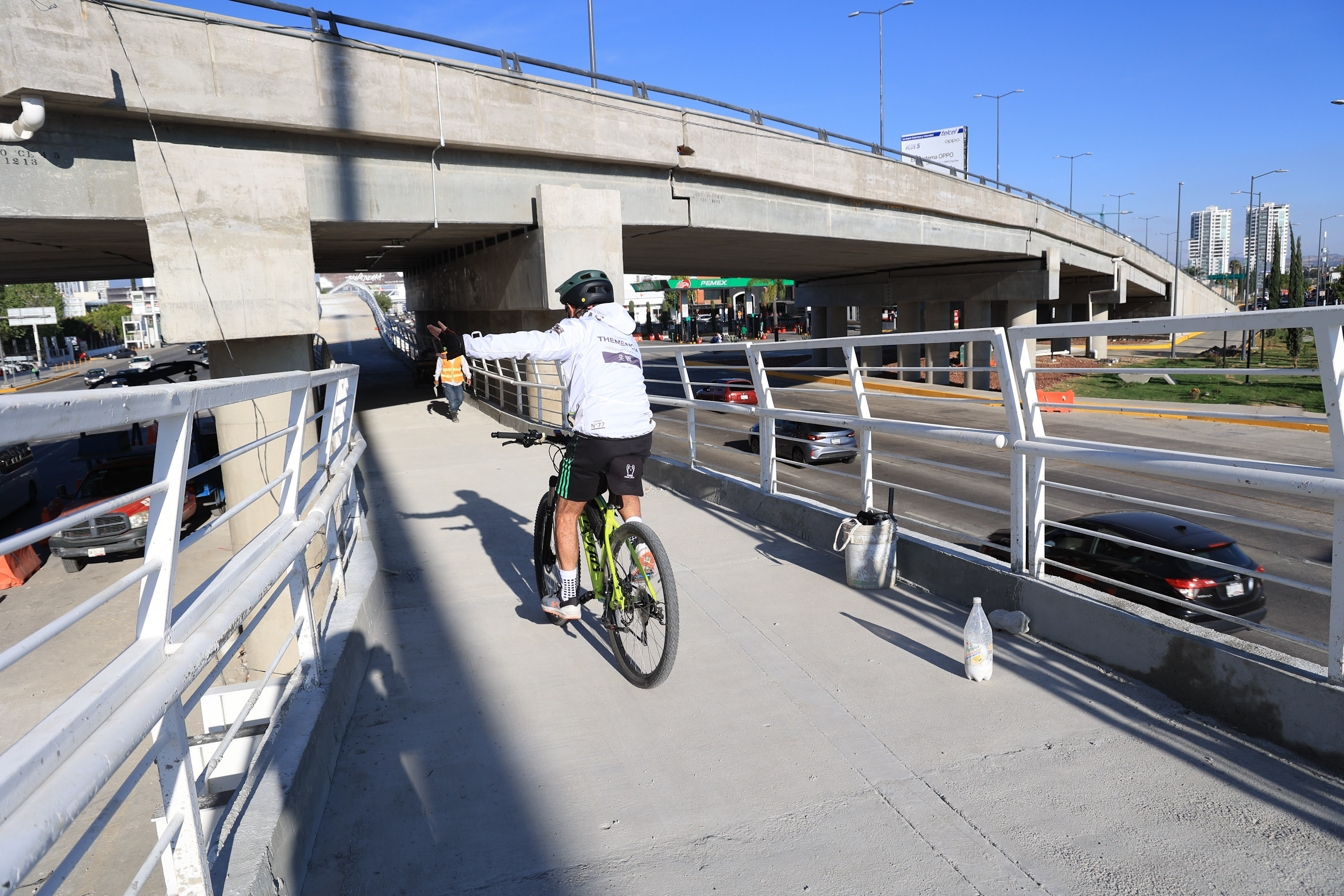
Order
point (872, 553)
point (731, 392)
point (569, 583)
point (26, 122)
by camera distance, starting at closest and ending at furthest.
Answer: point (569, 583) < point (872, 553) < point (26, 122) < point (731, 392)

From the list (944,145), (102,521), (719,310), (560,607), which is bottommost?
(102,521)

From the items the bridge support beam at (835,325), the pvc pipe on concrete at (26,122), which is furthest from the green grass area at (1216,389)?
the pvc pipe on concrete at (26,122)

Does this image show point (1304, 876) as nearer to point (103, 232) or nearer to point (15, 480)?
point (103, 232)

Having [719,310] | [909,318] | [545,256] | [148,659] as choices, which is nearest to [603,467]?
[148,659]

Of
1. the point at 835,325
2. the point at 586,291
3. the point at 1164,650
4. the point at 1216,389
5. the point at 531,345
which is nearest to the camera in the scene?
the point at 1164,650

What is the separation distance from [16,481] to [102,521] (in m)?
5.60

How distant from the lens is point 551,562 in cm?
535

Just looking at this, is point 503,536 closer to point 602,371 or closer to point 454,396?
point 602,371

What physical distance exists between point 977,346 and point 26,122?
39.4 m

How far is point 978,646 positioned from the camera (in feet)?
14.1

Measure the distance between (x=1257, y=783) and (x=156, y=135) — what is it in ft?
45.5

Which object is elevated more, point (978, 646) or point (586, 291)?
point (586, 291)

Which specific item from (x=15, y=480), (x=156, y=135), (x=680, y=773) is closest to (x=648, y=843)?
(x=680, y=773)

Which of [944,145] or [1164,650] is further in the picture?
[944,145]
